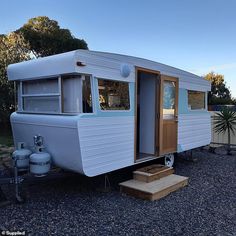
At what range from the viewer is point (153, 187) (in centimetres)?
466

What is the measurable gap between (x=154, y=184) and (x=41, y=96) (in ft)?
8.43

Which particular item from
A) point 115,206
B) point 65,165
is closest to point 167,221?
point 115,206

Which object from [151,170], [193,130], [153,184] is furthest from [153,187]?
[193,130]

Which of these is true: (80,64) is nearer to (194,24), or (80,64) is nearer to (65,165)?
(65,165)

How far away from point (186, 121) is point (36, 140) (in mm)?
3762

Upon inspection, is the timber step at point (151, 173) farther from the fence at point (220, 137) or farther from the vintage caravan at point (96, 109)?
the fence at point (220, 137)

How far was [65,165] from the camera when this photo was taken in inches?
167

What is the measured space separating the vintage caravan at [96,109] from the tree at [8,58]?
Answer: 7.31 meters

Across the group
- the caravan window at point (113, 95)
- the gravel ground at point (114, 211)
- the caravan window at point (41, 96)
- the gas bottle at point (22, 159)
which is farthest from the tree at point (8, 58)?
the caravan window at point (113, 95)

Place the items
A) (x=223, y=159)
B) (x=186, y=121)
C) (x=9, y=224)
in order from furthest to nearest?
(x=223, y=159)
(x=186, y=121)
(x=9, y=224)

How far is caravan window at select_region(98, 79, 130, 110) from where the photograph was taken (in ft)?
14.3

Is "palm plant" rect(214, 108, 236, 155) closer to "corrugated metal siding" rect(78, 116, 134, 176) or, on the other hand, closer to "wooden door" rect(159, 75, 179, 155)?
"wooden door" rect(159, 75, 179, 155)

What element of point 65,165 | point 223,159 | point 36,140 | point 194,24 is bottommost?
point 223,159

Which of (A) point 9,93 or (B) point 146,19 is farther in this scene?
(A) point 9,93
